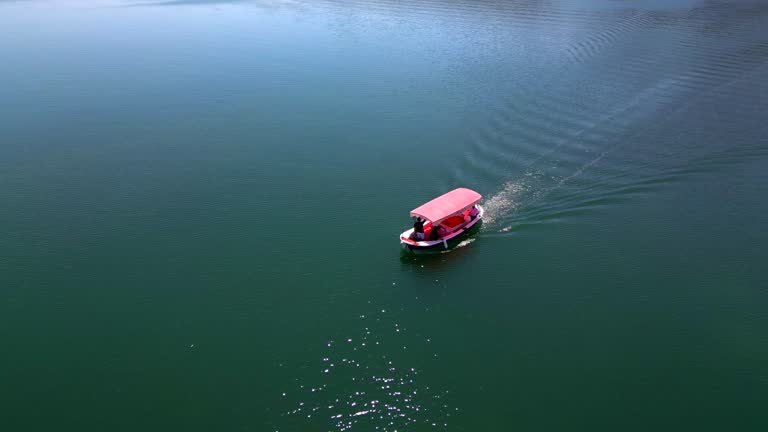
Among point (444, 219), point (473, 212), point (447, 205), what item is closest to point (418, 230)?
point (444, 219)

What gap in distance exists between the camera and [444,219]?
2105cm

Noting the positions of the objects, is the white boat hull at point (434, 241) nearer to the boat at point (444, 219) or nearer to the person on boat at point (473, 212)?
the boat at point (444, 219)

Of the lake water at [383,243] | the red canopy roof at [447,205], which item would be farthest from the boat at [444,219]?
the lake water at [383,243]

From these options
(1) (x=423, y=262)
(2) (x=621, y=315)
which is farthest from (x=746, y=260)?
(1) (x=423, y=262)

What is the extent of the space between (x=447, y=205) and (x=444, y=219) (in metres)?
0.55

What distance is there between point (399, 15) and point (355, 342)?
145ft

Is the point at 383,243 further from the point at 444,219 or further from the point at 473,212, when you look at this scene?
the point at 473,212

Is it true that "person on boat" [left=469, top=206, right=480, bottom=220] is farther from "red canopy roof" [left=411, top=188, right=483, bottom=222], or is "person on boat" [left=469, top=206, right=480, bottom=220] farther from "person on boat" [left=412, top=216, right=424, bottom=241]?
"person on boat" [left=412, top=216, right=424, bottom=241]

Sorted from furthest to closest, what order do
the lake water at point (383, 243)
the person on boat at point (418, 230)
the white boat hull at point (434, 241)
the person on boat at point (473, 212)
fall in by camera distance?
the person on boat at point (473, 212) → the person on boat at point (418, 230) → the white boat hull at point (434, 241) → the lake water at point (383, 243)

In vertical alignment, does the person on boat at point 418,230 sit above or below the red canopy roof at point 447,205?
below

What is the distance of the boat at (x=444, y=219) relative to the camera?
20.5 metres

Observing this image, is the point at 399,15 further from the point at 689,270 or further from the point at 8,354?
the point at 8,354

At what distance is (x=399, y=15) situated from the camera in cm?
5438

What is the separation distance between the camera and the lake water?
15.5 m
